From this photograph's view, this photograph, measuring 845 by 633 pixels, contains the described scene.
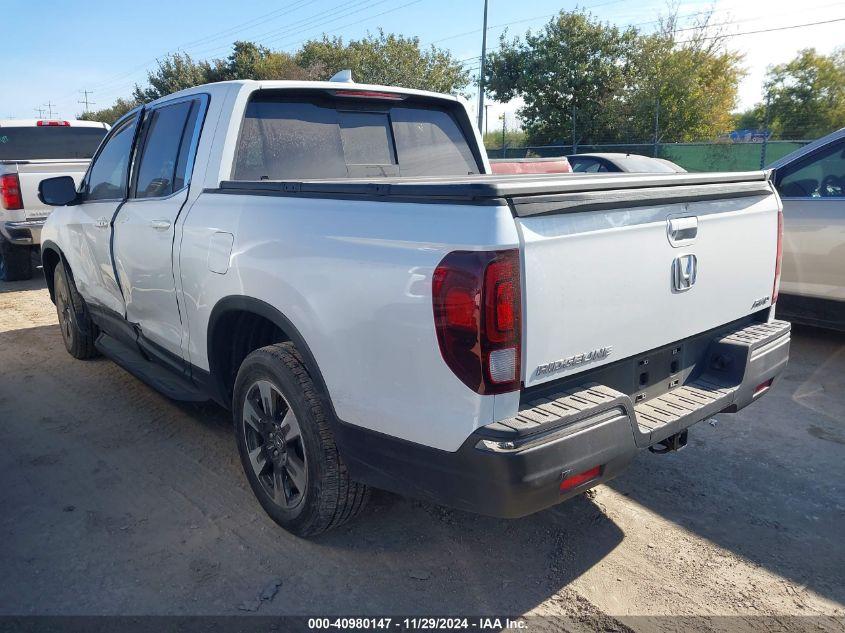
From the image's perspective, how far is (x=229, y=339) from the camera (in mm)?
3385

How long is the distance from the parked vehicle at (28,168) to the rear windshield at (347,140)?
5.59 metres

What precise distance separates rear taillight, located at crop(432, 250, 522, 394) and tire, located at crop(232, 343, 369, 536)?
80 centimetres

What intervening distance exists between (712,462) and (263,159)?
9.76 ft

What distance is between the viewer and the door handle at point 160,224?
11.9ft

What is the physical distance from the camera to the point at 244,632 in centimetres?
247

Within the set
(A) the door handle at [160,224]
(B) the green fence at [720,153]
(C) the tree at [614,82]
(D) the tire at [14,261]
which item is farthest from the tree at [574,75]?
(A) the door handle at [160,224]

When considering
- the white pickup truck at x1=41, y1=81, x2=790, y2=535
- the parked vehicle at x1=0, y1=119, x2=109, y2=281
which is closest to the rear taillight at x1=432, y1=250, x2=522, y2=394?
the white pickup truck at x1=41, y1=81, x2=790, y2=535

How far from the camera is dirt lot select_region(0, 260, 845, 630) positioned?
2.63 metres

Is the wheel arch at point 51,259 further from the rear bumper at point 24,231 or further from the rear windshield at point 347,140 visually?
the rear bumper at point 24,231

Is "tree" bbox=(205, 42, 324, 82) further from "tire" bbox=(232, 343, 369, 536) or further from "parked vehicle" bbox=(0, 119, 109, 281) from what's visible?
"tire" bbox=(232, 343, 369, 536)

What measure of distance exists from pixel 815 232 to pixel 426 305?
4.59 m

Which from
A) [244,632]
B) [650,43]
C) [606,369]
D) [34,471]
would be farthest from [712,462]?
[650,43]

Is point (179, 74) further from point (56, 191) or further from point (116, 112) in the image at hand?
point (56, 191)

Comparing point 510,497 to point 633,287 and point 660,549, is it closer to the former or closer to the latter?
point 633,287
